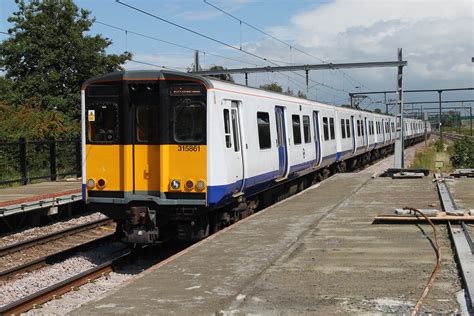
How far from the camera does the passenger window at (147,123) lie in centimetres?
919

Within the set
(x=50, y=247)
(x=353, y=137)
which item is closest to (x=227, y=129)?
(x=50, y=247)

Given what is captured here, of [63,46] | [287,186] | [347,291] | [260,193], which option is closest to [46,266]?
[260,193]

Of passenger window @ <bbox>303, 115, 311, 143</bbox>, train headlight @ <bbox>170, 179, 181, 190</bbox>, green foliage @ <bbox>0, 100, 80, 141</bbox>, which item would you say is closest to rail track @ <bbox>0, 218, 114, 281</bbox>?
train headlight @ <bbox>170, 179, 181, 190</bbox>

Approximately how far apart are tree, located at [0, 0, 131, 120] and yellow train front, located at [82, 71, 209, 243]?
22974 mm

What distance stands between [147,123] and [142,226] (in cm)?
165

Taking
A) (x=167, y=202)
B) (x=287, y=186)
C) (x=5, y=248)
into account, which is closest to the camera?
(x=167, y=202)

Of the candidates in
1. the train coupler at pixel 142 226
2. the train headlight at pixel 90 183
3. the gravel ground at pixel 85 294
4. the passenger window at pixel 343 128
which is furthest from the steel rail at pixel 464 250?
the passenger window at pixel 343 128

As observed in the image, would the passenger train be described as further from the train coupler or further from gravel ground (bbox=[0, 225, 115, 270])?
gravel ground (bbox=[0, 225, 115, 270])

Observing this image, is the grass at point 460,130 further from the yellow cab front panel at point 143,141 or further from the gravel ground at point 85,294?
the gravel ground at point 85,294

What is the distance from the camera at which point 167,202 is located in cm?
891

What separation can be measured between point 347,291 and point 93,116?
5561 mm

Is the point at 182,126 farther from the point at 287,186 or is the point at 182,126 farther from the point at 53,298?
the point at 287,186

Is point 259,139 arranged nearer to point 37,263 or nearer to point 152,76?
point 152,76

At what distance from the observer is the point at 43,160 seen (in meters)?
19.5
